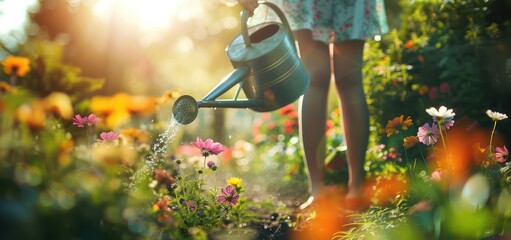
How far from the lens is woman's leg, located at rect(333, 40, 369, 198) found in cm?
281

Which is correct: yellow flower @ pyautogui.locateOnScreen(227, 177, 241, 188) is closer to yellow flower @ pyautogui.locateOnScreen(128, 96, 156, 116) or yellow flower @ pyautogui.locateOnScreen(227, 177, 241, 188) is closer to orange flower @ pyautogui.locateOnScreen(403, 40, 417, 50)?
yellow flower @ pyautogui.locateOnScreen(128, 96, 156, 116)

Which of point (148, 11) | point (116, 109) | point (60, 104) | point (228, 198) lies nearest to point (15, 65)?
point (116, 109)

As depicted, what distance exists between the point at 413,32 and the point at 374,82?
516mm

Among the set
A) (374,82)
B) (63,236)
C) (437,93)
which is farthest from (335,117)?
(63,236)

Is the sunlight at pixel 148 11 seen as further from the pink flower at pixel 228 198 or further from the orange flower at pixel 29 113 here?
the orange flower at pixel 29 113

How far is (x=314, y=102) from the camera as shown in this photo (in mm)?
2750

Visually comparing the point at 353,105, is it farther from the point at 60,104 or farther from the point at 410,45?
the point at 60,104

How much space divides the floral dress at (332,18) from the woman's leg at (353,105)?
61 mm

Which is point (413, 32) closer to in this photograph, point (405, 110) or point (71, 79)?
point (405, 110)

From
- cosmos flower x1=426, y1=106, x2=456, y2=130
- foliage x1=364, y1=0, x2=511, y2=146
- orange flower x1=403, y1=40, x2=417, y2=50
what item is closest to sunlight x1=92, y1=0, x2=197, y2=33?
foliage x1=364, y1=0, x2=511, y2=146

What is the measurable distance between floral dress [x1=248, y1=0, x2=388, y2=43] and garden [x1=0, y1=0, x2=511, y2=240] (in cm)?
21

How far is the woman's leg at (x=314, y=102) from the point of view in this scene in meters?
2.74

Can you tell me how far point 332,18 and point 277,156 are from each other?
1.56 m

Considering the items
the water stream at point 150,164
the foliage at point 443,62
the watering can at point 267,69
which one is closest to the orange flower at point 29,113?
the water stream at point 150,164
